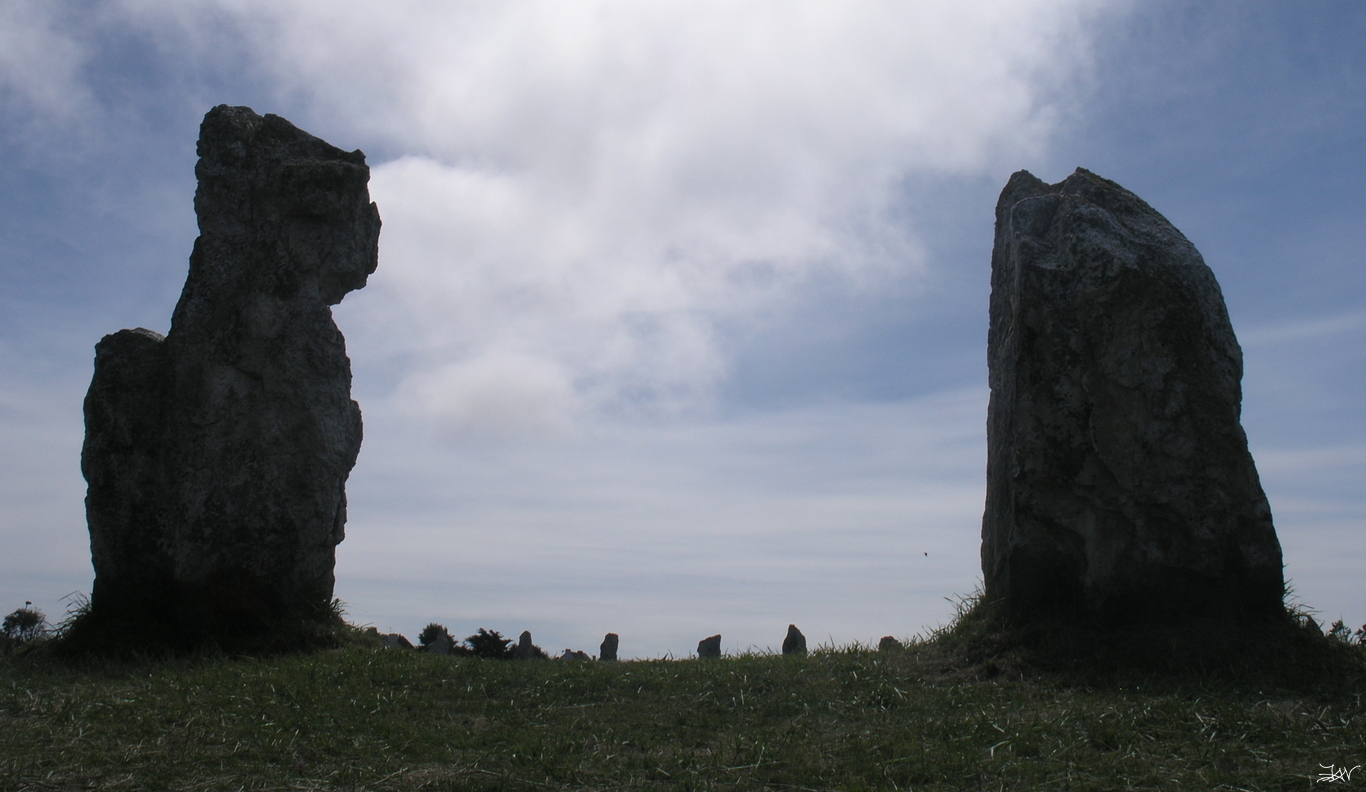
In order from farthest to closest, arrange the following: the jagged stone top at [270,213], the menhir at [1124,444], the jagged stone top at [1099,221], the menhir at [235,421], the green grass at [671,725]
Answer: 1. the jagged stone top at [270,213]
2. the menhir at [235,421]
3. the jagged stone top at [1099,221]
4. the menhir at [1124,444]
5. the green grass at [671,725]

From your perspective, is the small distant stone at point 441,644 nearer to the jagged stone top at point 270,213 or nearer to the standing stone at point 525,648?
the standing stone at point 525,648

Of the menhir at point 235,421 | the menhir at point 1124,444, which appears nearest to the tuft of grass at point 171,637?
the menhir at point 235,421

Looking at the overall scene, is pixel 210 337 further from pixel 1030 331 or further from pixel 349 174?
pixel 1030 331

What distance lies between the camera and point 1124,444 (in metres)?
9.95

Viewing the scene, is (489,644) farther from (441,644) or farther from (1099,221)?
(1099,221)

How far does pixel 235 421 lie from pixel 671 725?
606cm

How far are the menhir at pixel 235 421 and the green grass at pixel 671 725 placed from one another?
1.08 m

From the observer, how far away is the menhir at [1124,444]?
9594 mm

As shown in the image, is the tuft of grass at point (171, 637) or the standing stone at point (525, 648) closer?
the tuft of grass at point (171, 637)

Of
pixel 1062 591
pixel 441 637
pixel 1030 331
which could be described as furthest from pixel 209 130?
pixel 1062 591

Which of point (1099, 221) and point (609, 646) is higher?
point (1099, 221)

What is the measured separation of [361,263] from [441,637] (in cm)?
571

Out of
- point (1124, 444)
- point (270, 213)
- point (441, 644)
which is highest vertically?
point (270, 213)

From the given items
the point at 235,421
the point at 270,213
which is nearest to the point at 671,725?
the point at 235,421
